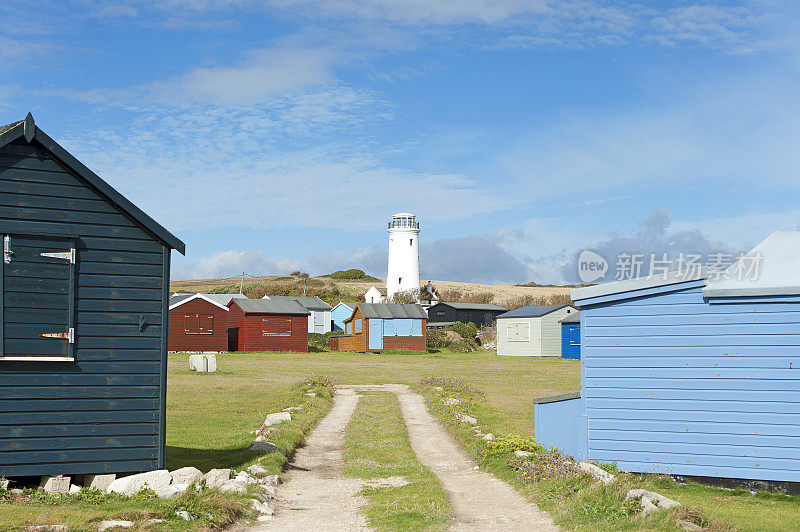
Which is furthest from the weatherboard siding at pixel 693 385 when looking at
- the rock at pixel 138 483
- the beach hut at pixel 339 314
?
the beach hut at pixel 339 314

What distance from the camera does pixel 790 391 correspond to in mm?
11828

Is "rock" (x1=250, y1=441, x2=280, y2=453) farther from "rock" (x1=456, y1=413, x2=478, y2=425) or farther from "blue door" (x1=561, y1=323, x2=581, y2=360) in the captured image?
"blue door" (x1=561, y1=323, x2=581, y2=360)

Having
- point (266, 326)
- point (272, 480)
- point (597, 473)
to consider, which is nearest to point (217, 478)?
point (272, 480)

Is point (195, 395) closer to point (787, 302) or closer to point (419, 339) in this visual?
point (787, 302)

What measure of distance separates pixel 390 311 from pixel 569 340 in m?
12.9

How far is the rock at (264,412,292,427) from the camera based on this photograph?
1815 centimetres

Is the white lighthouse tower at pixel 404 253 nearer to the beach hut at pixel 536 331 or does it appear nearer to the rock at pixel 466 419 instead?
the beach hut at pixel 536 331

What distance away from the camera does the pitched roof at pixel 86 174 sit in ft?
33.9

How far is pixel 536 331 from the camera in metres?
53.4

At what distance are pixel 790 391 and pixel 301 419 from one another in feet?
37.1

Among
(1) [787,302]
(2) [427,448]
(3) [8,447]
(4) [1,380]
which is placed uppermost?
(1) [787,302]

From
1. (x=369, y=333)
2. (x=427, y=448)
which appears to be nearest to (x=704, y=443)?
(x=427, y=448)

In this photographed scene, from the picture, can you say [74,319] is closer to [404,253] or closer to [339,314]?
[404,253]

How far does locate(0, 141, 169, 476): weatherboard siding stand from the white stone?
1154 millimetres
